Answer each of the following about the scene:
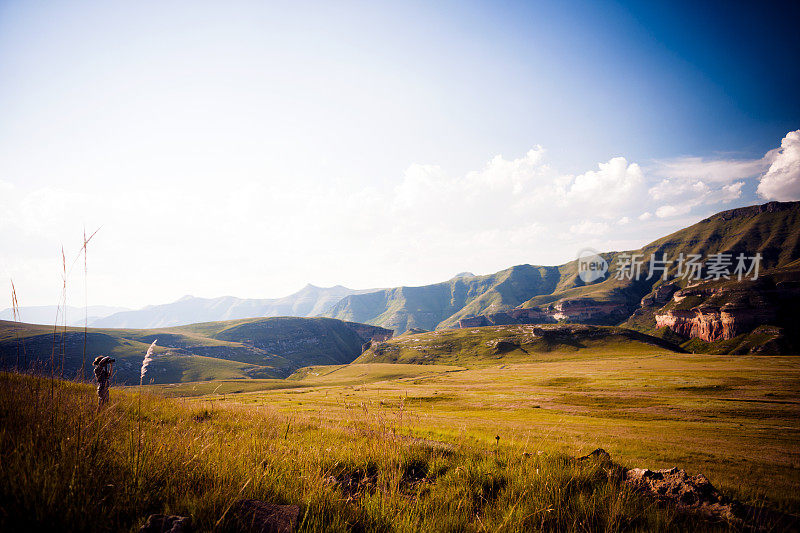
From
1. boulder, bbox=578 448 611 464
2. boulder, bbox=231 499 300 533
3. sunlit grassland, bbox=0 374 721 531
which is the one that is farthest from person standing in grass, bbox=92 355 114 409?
boulder, bbox=578 448 611 464

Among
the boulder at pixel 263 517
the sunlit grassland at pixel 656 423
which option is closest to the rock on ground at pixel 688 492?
the sunlit grassland at pixel 656 423

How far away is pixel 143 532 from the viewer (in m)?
2.92

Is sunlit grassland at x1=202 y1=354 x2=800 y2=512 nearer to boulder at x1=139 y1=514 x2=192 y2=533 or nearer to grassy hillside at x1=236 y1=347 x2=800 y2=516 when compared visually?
grassy hillside at x1=236 y1=347 x2=800 y2=516

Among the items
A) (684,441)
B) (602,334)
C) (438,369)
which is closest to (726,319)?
(602,334)

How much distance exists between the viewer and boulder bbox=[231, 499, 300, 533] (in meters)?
3.38

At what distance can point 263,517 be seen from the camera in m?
3.56

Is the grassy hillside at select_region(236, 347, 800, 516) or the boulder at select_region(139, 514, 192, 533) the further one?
the grassy hillside at select_region(236, 347, 800, 516)

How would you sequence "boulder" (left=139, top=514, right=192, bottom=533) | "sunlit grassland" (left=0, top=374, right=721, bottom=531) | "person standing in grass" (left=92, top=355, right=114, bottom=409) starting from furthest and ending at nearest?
"person standing in grass" (left=92, top=355, right=114, bottom=409) < "sunlit grassland" (left=0, top=374, right=721, bottom=531) < "boulder" (left=139, top=514, right=192, bottom=533)

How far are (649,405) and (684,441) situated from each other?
84.9 feet

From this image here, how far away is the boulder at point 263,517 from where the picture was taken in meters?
3.38

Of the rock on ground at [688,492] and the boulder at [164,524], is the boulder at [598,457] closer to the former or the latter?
the rock on ground at [688,492]

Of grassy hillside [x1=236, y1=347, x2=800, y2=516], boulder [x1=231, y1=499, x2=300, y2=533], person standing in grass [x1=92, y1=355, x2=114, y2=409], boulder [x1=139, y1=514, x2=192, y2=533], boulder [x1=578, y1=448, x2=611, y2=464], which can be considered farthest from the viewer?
grassy hillside [x1=236, y1=347, x2=800, y2=516]

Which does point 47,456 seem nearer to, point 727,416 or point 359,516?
point 359,516

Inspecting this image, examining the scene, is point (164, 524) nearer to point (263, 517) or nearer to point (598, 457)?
point (263, 517)
